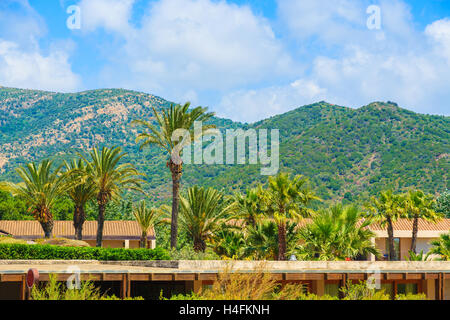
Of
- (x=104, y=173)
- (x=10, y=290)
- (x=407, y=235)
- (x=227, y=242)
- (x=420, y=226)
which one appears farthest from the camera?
(x=420, y=226)

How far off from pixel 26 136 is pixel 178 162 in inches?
4700

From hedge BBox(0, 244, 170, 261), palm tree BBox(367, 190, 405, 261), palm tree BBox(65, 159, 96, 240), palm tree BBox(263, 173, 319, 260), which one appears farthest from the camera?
palm tree BBox(367, 190, 405, 261)

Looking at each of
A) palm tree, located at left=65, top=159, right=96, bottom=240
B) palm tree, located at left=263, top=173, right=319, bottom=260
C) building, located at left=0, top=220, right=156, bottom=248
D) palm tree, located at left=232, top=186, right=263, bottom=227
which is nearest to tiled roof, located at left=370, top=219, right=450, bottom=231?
palm tree, located at left=232, top=186, right=263, bottom=227

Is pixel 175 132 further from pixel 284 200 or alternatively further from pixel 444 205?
pixel 444 205

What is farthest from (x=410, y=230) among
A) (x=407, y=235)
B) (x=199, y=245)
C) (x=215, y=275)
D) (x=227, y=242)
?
(x=215, y=275)

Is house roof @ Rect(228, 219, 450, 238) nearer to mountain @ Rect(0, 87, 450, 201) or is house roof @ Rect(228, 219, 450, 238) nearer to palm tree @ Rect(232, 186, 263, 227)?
palm tree @ Rect(232, 186, 263, 227)

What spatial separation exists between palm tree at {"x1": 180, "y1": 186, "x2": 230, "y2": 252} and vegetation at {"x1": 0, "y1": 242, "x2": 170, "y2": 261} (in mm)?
8468

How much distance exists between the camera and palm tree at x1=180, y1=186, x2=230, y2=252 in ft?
144

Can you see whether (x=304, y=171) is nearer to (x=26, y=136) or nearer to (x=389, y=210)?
(x=389, y=210)

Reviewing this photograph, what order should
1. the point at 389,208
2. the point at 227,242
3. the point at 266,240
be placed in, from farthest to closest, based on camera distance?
the point at 389,208
the point at 227,242
the point at 266,240

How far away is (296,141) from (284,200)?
84514 mm

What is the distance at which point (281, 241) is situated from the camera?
39562mm

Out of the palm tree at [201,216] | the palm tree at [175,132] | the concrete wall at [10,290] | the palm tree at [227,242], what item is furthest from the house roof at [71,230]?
the concrete wall at [10,290]
